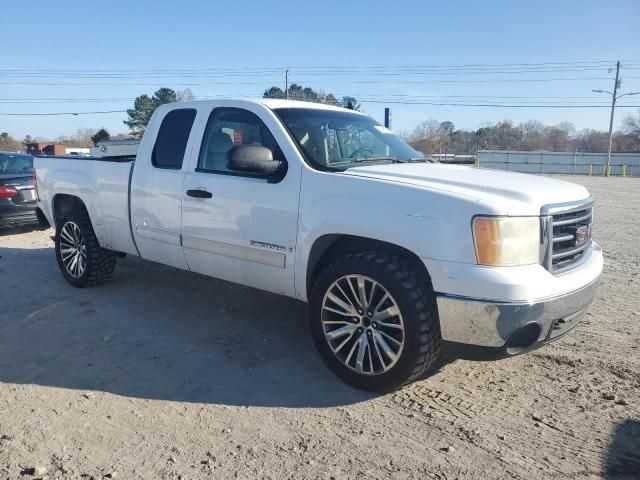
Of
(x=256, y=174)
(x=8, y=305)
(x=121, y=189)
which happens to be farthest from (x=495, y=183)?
(x=8, y=305)

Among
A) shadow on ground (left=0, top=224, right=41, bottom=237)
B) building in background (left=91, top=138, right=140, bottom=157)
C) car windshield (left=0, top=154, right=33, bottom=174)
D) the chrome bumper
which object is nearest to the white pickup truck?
the chrome bumper

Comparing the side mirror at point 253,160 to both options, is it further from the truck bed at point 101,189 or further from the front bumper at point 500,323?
the truck bed at point 101,189

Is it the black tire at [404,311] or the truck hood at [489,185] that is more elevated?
the truck hood at [489,185]

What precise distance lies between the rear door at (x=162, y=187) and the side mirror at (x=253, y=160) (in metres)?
0.96

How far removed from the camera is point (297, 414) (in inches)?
130

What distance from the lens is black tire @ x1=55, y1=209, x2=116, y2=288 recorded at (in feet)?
19.1

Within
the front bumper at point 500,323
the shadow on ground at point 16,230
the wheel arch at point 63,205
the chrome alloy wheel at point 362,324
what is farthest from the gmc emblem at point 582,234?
the shadow on ground at point 16,230

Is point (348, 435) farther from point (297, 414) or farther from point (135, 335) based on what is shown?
point (135, 335)

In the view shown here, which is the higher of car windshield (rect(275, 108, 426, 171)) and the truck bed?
car windshield (rect(275, 108, 426, 171))

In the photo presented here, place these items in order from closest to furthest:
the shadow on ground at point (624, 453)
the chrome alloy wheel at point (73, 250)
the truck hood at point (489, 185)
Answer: the shadow on ground at point (624, 453) < the truck hood at point (489, 185) < the chrome alloy wheel at point (73, 250)

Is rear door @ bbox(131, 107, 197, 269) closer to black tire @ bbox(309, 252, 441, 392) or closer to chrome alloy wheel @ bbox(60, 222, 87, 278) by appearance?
chrome alloy wheel @ bbox(60, 222, 87, 278)

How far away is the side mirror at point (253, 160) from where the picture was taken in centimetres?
384

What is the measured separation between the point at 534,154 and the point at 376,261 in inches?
2358

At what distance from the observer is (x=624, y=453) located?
2850 millimetres
